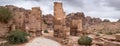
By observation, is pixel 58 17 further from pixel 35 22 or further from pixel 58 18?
pixel 35 22

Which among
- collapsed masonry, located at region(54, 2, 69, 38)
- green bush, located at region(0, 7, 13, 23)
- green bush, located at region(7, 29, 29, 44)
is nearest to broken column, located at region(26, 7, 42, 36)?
collapsed masonry, located at region(54, 2, 69, 38)

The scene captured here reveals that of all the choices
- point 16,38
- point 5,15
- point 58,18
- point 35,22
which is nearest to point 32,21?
point 35,22

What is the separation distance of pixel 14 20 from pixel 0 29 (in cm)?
272

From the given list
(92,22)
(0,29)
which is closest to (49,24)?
(92,22)

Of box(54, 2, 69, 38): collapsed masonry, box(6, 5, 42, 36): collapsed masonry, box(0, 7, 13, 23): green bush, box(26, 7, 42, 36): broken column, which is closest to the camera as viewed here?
box(0, 7, 13, 23): green bush

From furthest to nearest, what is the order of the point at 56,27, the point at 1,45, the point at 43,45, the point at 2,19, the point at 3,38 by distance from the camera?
the point at 56,27, the point at 2,19, the point at 3,38, the point at 43,45, the point at 1,45

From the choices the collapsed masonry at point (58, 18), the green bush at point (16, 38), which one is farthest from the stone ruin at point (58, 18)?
the green bush at point (16, 38)

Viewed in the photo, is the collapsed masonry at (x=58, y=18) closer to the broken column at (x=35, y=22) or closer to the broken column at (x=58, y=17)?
the broken column at (x=58, y=17)

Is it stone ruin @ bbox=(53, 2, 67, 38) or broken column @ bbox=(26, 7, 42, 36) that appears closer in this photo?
stone ruin @ bbox=(53, 2, 67, 38)

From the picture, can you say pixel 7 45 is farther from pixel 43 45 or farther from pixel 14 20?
pixel 14 20

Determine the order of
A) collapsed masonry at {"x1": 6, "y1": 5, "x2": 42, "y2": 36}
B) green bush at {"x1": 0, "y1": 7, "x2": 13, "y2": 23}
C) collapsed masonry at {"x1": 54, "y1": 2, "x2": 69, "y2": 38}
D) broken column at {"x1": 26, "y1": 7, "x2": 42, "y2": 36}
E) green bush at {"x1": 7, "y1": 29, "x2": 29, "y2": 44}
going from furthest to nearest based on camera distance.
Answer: broken column at {"x1": 26, "y1": 7, "x2": 42, "y2": 36}, collapsed masonry at {"x1": 54, "y1": 2, "x2": 69, "y2": 38}, collapsed masonry at {"x1": 6, "y1": 5, "x2": 42, "y2": 36}, green bush at {"x1": 0, "y1": 7, "x2": 13, "y2": 23}, green bush at {"x1": 7, "y1": 29, "x2": 29, "y2": 44}

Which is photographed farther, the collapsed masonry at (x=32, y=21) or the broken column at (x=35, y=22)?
the broken column at (x=35, y=22)

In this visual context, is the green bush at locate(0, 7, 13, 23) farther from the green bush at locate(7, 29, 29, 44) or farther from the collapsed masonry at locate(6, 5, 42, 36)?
the green bush at locate(7, 29, 29, 44)

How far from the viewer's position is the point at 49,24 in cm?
6462
